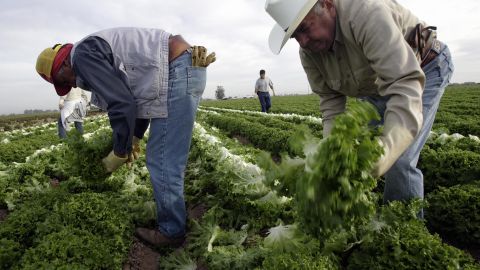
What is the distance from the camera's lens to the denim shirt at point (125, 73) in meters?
3.18

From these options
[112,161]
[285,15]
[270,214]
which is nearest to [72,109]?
[112,161]

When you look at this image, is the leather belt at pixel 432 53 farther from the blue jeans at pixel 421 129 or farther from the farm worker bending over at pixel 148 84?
the farm worker bending over at pixel 148 84

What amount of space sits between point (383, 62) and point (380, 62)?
0.07ft

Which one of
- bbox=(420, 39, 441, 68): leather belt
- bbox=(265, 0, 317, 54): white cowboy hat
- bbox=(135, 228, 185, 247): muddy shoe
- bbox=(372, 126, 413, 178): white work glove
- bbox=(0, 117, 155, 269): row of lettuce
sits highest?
bbox=(265, 0, 317, 54): white cowboy hat

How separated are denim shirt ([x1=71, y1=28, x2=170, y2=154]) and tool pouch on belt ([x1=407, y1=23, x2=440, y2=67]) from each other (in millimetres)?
2111

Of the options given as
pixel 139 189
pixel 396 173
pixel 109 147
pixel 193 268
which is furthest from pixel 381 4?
pixel 139 189

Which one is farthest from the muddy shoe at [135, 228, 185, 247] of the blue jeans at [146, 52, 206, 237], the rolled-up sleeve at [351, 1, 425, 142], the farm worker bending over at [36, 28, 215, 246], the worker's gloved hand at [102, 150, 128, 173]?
the rolled-up sleeve at [351, 1, 425, 142]

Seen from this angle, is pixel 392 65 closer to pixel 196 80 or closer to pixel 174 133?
pixel 196 80

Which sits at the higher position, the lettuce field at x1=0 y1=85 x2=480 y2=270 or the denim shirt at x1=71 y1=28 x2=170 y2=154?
the denim shirt at x1=71 y1=28 x2=170 y2=154

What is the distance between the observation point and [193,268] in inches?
136

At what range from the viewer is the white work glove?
1992 millimetres

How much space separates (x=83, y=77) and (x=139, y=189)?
2.46 metres

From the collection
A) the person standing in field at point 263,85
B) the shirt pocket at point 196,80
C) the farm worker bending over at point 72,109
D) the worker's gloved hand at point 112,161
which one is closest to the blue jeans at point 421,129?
the shirt pocket at point 196,80

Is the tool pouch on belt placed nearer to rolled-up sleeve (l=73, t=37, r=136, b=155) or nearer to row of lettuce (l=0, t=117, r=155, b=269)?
rolled-up sleeve (l=73, t=37, r=136, b=155)
